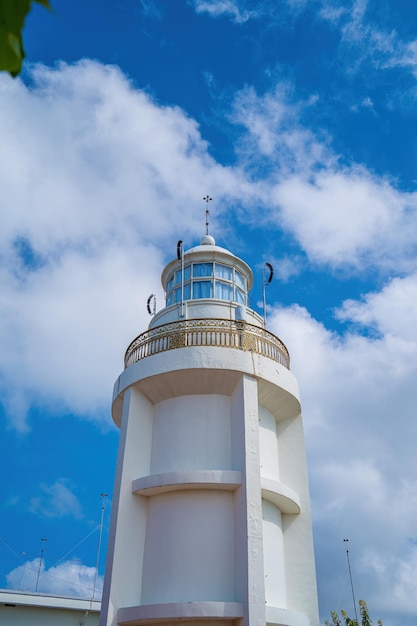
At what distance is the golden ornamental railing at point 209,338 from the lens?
18.6 metres

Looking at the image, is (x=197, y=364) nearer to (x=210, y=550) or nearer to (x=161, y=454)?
(x=161, y=454)

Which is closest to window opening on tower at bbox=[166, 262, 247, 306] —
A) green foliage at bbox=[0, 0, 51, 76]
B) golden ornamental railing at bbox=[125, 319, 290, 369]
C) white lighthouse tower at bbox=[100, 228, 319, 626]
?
white lighthouse tower at bbox=[100, 228, 319, 626]

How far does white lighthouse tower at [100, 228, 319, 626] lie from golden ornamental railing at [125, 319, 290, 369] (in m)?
0.04

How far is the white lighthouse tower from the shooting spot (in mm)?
15539

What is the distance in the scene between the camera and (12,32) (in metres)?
1.82

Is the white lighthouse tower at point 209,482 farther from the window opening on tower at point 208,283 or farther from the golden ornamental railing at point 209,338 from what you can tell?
the window opening on tower at point 208,283

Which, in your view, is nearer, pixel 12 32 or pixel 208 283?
pixel 12 32

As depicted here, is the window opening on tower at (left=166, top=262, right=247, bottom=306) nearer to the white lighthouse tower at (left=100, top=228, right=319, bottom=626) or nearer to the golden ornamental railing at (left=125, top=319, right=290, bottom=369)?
the white lighthouse tower at (left=100, top=228, right=319, bottom=626)

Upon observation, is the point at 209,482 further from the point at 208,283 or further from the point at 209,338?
the point at 208,283

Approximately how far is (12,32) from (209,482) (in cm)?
1553

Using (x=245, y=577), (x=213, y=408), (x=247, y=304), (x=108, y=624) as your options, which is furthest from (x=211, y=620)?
(x=247, y=304)

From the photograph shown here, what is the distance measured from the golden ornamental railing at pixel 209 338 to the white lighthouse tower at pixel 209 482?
0.14ft

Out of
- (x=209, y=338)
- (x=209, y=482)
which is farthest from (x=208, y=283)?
(x=209, y=482)

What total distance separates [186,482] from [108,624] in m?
4.00
